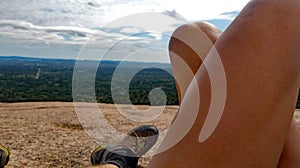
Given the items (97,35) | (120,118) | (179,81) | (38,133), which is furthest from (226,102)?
(120,118)

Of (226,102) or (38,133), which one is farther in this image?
(38,133)

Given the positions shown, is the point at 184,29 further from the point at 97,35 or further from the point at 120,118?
the point at 120,118

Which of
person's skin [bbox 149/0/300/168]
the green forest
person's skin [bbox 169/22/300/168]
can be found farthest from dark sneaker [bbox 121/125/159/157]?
person's skin [bbox 149/0/300/168]

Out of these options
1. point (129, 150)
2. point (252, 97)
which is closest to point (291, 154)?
point (252, 97)

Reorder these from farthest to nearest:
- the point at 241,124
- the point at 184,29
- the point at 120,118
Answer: the point at 120,118
the point at 184,29
the point at 241,124

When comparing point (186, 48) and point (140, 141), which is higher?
point (186, 48)

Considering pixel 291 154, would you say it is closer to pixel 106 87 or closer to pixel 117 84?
pixel 117 84

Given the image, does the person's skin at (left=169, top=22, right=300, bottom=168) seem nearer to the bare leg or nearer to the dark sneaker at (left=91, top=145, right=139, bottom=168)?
the bare leg
